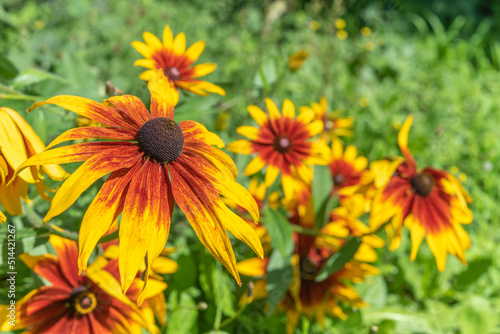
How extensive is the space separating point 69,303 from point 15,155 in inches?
15.5

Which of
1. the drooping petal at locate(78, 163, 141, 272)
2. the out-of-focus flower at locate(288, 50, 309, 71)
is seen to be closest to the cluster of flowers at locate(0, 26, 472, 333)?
the drooping petal at locate(78, 163, 141, 272)

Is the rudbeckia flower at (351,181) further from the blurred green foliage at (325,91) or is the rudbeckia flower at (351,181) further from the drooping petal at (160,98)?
the drooping petal at (160,98)

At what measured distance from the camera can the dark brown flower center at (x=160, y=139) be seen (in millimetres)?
632

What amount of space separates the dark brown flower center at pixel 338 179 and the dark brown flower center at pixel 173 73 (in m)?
0.79

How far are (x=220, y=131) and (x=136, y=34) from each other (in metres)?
1.60

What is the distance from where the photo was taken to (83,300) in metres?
0.85

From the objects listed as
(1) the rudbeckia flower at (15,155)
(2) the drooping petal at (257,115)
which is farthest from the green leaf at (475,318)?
(1) the rudbeckia flower at (15,155)

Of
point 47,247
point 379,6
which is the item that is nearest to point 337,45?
point 379,6

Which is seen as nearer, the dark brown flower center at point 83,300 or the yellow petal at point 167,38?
the dark brown flower center at point 83,300

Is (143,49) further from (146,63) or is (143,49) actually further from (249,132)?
(249,132)

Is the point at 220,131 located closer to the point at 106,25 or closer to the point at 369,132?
the point at 369,132

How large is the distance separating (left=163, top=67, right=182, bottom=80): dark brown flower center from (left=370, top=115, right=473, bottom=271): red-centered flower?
630mm

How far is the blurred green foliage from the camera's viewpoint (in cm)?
129

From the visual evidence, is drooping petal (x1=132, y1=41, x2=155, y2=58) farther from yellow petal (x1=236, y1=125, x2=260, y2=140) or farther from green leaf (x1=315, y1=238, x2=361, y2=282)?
green leaf (x1=315, y1=238, x2=361, y2=282)
